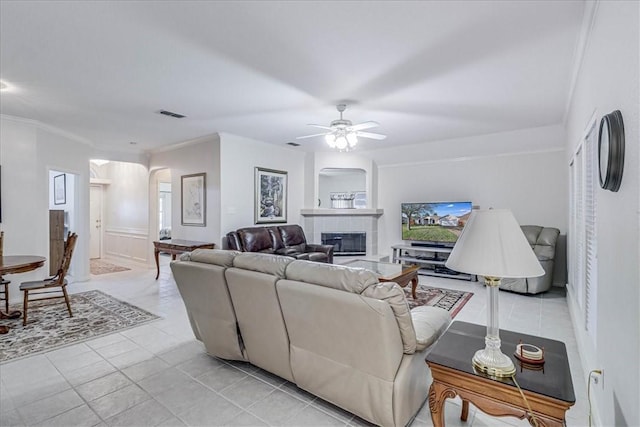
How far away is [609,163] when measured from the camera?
4.56ft

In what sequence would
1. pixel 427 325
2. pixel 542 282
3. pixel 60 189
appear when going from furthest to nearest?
1. pixel 60 189
2. pixel 542 282
3. pixel 427 325

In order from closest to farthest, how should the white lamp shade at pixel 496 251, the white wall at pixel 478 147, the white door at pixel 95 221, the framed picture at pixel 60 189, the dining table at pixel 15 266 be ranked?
1. the white lamp shade at pixel 496 251
2. the dining table at pixel 15 266
3. the white wall at pixel 478 147
4. the framed picture at pixel 60 189
5. the white door at pixel 95 221

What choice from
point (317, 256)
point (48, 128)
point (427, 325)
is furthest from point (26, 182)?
point (427, 325)

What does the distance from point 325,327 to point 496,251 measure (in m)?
0.99

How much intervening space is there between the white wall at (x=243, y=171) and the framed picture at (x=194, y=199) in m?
0.48

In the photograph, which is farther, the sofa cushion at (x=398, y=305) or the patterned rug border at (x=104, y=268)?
the patterned rug border at (x=104, y=268)

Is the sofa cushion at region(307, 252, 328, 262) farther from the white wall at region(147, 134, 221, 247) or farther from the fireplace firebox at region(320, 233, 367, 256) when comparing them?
the white wall at region(147, 134, 221, 247)

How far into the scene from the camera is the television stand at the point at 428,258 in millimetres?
5902

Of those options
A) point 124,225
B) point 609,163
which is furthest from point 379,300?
point 124,225

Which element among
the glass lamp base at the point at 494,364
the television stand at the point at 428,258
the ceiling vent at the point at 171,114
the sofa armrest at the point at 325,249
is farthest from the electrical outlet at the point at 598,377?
the ceiling vent at the point at 171,114

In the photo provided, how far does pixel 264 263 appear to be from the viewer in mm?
2164

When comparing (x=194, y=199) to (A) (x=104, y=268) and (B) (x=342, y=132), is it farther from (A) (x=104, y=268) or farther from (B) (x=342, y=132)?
(B) (x=342, y=132)

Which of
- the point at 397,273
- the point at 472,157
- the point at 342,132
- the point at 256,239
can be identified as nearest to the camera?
the point at 342,132

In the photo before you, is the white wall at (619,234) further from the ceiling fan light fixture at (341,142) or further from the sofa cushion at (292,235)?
the sofa cushion at (292,235)
